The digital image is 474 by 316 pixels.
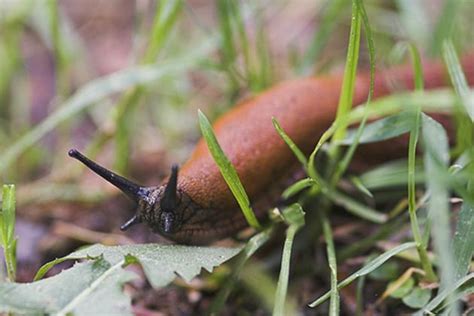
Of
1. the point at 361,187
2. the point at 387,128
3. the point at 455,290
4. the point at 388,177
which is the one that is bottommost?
the point at 455,290

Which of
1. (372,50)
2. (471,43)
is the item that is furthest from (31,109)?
(471,43)

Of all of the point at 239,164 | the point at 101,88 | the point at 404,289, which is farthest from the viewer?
the point at 101,88

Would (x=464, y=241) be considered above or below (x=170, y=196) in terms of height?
below

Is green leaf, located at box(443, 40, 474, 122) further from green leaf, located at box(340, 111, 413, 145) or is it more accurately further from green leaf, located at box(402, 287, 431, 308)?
green leaf, located at box(402, 287, 431, 308)

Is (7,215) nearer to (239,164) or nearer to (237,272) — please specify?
(237,272)

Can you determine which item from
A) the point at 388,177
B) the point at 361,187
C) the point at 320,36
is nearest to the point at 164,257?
the point at 361,187

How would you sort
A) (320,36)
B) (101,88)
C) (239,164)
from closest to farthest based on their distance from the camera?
(239,164) < (101,88) < (320,36)

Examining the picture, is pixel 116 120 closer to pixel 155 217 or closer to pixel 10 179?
pixel 10 179
